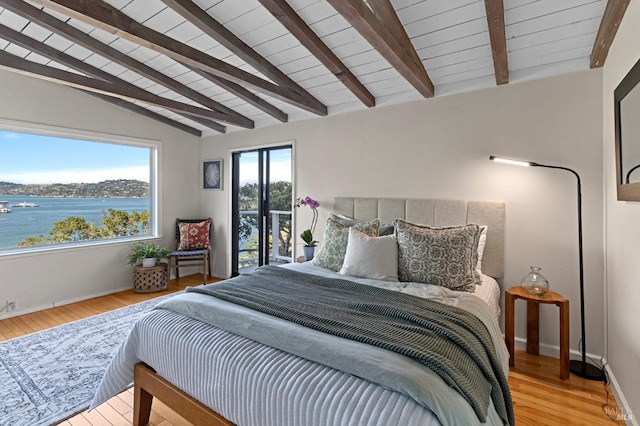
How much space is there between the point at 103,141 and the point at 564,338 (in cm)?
522

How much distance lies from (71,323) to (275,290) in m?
2.52

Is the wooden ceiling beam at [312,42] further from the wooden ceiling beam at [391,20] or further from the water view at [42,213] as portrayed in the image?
the water view at [42,213]

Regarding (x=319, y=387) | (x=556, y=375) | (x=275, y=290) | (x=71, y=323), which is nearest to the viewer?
(x=319, y=387)

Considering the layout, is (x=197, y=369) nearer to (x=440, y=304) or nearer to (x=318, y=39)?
(x=440, y=304)

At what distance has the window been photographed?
3.55 meters

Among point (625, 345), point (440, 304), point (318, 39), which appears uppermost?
point (318, 39)

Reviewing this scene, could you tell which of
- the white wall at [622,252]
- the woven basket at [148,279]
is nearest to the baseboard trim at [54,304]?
the woven basket at [148,279]

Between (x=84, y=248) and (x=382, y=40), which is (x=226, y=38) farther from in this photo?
(x=84, y=248)

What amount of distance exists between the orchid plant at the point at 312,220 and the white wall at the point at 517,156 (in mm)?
452

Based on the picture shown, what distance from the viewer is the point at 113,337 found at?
289 centimetres

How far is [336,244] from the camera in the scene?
2.81 m

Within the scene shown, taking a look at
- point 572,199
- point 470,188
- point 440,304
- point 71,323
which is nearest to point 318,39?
point 470,188

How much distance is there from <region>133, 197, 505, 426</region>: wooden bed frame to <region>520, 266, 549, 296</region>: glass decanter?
33 centimetres

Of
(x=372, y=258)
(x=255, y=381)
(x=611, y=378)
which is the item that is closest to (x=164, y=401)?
(x=255, y=381)
